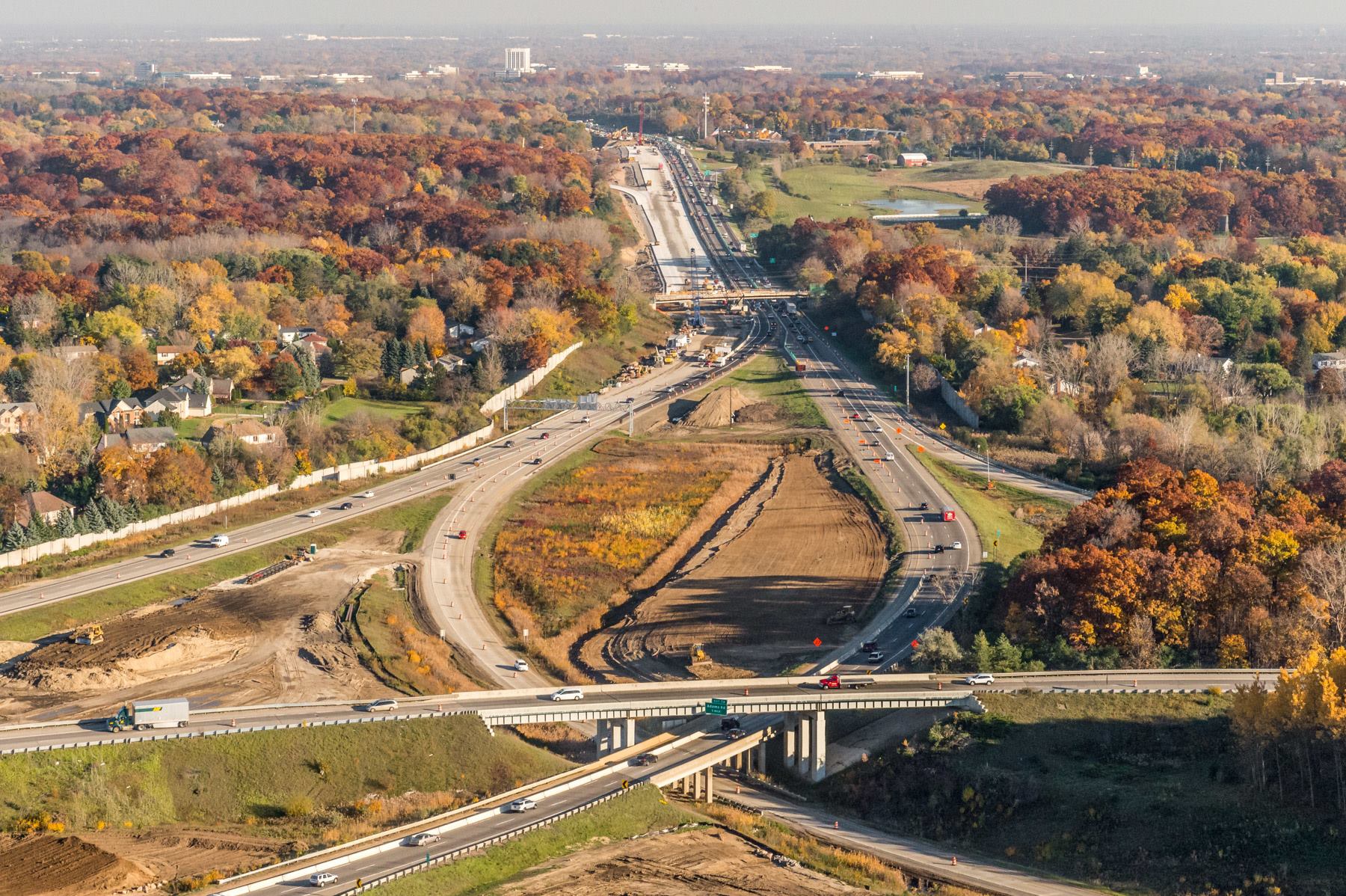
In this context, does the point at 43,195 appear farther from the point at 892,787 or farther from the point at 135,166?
the point at 892,787

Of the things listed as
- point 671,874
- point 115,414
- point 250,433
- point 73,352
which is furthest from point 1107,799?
point 73,352

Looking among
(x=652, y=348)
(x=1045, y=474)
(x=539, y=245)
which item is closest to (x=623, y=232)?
(x=539, y=245)

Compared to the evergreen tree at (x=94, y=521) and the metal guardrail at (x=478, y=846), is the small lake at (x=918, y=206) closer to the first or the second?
the evergreen tree at (x=94, y=521)

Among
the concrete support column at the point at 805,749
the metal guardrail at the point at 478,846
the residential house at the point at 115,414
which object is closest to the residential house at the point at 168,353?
the residential house at the point at 115,414

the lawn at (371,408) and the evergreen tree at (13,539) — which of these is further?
the lawn at (371,408)

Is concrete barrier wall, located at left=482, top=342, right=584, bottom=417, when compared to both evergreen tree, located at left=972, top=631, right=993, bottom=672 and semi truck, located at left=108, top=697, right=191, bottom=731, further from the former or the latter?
semi truck, located at left=108, top=697, right=191, bottom=731
